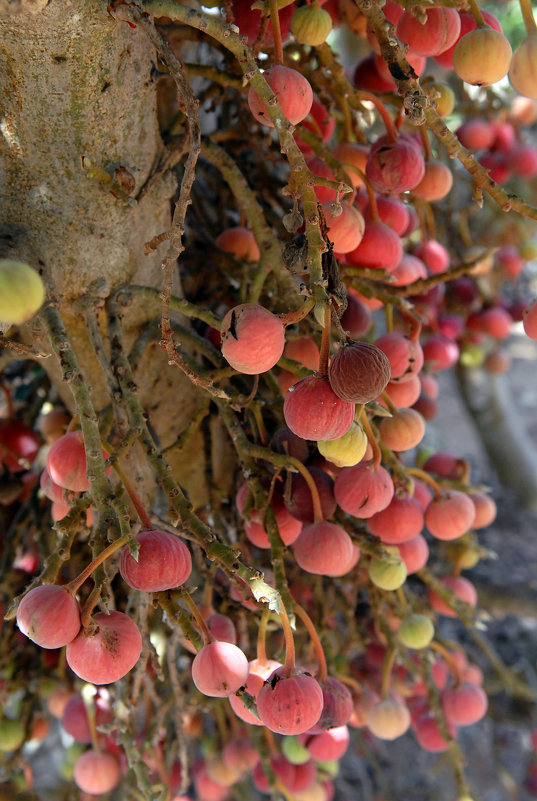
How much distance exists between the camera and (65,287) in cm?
82

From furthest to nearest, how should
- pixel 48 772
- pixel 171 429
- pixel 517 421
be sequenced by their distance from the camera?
pixel 517 421
pixel 48 772
pixel 171 429

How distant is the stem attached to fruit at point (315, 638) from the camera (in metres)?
0.73

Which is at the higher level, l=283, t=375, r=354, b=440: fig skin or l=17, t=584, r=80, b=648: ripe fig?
l=283, t=375, r=354, b=440: fig skin

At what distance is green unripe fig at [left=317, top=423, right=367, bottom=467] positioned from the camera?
73 cm

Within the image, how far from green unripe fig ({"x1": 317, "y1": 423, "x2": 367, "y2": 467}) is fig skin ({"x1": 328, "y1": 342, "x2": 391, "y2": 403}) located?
0.30ft

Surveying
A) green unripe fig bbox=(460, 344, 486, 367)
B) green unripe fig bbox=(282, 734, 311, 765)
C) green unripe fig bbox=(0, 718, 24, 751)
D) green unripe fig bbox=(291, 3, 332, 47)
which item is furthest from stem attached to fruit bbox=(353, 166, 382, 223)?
green unripe fig bbox=(460, 344, 486, 367)

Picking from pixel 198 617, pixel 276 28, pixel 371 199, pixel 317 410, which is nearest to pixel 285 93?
pixel 276 28

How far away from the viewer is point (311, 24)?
799 mm

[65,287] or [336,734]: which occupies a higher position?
[65,287]

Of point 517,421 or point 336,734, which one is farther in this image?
point 517,421

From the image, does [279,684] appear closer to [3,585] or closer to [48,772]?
[3,585]

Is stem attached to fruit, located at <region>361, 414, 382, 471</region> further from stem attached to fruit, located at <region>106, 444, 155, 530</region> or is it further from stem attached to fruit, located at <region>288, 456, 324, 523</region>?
stem attached to fruit, located at <region>106, 444, 155, 530</region>

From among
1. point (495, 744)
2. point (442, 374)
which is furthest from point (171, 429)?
point (442, 374)

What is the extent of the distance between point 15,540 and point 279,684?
771 mm
